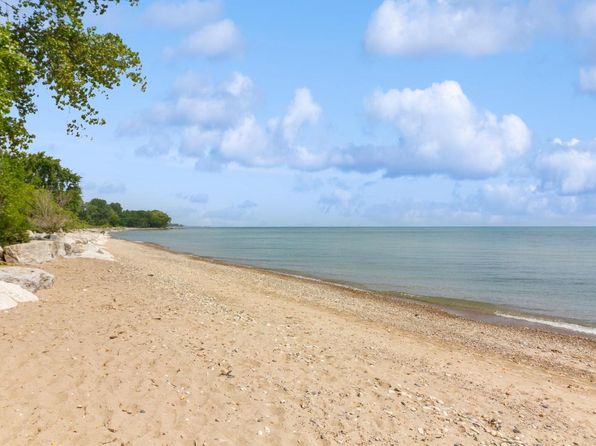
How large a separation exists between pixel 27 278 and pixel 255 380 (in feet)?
31.5

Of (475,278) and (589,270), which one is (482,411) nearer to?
(475,278)

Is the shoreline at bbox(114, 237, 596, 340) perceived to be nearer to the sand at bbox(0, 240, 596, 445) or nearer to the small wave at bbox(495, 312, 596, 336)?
the small wave at bbox(495, 312, 596, 336)

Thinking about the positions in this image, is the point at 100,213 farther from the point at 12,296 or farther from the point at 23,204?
the point at 12,296

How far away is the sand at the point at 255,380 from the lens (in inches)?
258

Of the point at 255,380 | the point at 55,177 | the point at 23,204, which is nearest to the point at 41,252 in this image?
the point at 23,204

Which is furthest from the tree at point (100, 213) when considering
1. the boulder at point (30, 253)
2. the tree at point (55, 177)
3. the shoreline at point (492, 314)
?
the shoreline at point (492, 314)

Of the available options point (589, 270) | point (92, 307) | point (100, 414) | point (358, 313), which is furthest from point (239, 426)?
point (589, 270)

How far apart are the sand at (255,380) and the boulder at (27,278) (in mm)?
474

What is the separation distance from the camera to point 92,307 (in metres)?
12.8

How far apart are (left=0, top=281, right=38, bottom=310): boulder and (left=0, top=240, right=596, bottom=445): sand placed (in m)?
0.30

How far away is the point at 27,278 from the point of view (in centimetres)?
1398

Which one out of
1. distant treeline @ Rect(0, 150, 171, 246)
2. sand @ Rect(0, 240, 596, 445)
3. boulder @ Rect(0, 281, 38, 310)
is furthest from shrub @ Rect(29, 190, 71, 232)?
boulder @ Rect(0, 281, 38, 310)

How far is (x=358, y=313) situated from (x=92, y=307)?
429 inches

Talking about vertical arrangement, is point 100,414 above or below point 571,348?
above
